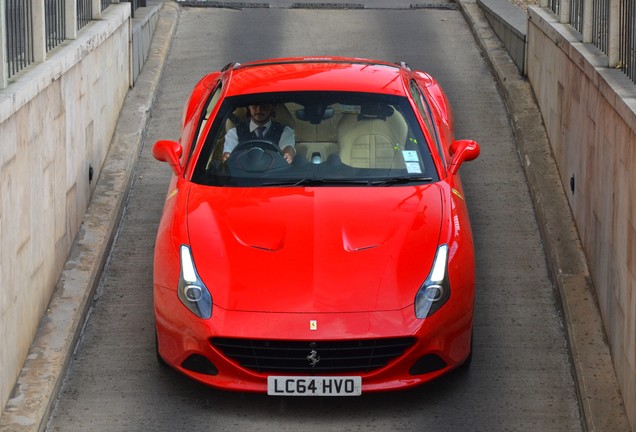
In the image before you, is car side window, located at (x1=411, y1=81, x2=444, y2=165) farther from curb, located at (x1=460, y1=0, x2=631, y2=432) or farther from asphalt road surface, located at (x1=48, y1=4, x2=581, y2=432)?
curb, located at (x1=460, y1=0, x2=631, y2=432)

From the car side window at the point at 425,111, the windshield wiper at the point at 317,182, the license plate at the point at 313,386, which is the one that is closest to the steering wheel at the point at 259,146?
the windshield wiper at the point at 317,182

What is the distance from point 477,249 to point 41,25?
12.1 ft

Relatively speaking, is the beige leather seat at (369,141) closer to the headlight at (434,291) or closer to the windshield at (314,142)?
the windshield at (314,142)

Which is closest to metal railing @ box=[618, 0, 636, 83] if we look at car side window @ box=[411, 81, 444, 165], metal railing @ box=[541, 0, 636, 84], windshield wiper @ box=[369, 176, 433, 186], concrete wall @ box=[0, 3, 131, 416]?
metal railing @ box=[541, 0, 636, 84]

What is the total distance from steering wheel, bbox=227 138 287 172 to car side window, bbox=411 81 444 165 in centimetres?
107

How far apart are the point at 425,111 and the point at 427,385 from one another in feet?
7.31

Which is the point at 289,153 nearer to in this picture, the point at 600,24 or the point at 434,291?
the point at 434,291

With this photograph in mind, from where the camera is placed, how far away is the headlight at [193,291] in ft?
22.8

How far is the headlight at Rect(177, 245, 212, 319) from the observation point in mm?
6945

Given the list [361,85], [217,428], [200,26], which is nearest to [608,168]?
[361,85]

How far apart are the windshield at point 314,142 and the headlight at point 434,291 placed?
983 mm

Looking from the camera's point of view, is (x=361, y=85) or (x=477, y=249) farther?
(x=477, y=249)

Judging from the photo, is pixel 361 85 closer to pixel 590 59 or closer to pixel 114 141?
pixel 590 59

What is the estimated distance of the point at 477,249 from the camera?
31.4 ft
